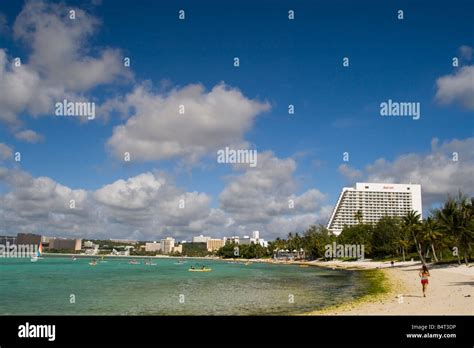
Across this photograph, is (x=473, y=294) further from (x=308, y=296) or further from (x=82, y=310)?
(x=82, y=310)

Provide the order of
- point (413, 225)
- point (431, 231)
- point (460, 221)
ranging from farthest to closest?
point (413, 225) < point (431, 231) < point (460, 221)

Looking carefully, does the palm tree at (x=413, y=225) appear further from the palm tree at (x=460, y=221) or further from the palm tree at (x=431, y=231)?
the palm tree at (x=460, y=221)

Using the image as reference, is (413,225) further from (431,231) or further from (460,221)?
(460,221)

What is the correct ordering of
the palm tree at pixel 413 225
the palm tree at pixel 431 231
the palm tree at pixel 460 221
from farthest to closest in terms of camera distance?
the palm tree at pixel 413 225
the palm tree at pixel 431 231
the palm tree at pixel 460 221

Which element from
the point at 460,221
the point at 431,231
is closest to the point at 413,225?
the point at 431,231

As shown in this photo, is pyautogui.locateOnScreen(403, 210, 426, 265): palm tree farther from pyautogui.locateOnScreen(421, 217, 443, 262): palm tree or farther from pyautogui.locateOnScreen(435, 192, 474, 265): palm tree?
pyautogui.locateOnScreen(435, 192, 474, 265): palm tree

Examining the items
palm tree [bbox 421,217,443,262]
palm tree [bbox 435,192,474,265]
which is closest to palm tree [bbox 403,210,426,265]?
palm tree [bbox 421,217,443,262]

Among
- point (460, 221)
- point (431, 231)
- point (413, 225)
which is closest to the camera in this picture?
point (460, 221)

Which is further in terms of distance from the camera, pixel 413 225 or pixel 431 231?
pixel 413 225

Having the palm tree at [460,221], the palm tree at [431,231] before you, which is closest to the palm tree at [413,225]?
the palm tree at [431,231]

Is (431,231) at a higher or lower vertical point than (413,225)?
lower

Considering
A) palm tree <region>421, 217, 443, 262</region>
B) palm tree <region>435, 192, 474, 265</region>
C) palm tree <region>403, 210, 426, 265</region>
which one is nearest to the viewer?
palm tree <region>435, 192, 474, 265</region>
